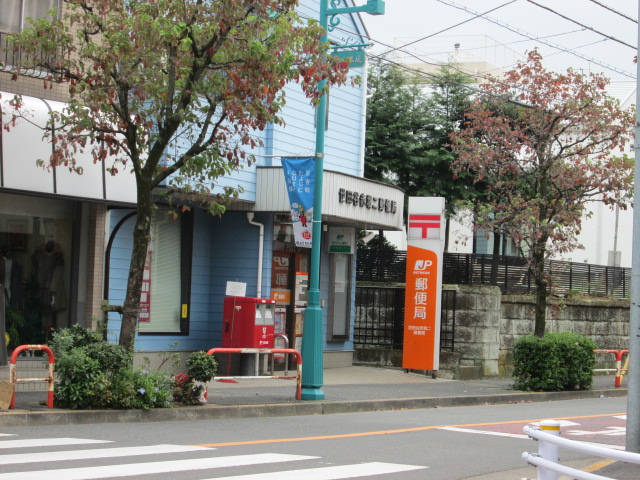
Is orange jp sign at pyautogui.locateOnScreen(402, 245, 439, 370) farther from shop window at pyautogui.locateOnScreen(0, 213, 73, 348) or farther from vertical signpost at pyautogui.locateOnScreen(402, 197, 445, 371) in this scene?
shop window at pyautogui.locateOnScreen(0, 213, 73, 348)

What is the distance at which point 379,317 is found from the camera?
24922mm

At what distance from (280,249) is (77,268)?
16.8 ft

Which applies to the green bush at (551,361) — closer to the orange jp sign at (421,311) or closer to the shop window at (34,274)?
the orange jp sign at (421,311)

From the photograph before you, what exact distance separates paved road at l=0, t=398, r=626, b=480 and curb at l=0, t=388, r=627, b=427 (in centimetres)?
26

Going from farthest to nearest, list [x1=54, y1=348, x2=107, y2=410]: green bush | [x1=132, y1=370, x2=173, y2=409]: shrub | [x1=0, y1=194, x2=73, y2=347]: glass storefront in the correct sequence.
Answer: [x1=0, y1=194, x2=73, y2=347]: glass storefront → [x1=132, y1=370, x2=173, y2=409]: shrub → [x1=54, y1=348, x2=107, y2=410]: green bush

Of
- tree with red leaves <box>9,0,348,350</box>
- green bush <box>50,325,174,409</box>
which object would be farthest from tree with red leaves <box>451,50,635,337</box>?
green bush <box>50,325,174,409</box>

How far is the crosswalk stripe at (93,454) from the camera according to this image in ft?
29.1

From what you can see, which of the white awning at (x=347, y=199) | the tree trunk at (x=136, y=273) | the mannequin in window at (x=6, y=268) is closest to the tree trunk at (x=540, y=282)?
the white awning at (x=347, y=199)

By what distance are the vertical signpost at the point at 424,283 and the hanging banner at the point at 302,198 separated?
5285mm

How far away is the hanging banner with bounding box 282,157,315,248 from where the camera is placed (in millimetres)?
16891

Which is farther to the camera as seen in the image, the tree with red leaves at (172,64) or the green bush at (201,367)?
the green bush at (201,367)

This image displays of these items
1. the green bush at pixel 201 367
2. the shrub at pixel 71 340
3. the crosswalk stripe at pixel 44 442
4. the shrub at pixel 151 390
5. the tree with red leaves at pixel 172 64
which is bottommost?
the crosswalk stripe at pixel 44 442

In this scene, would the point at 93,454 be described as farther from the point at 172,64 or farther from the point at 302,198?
the point at 302,198

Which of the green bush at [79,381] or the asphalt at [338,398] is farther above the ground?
the green bush at [79,381]
